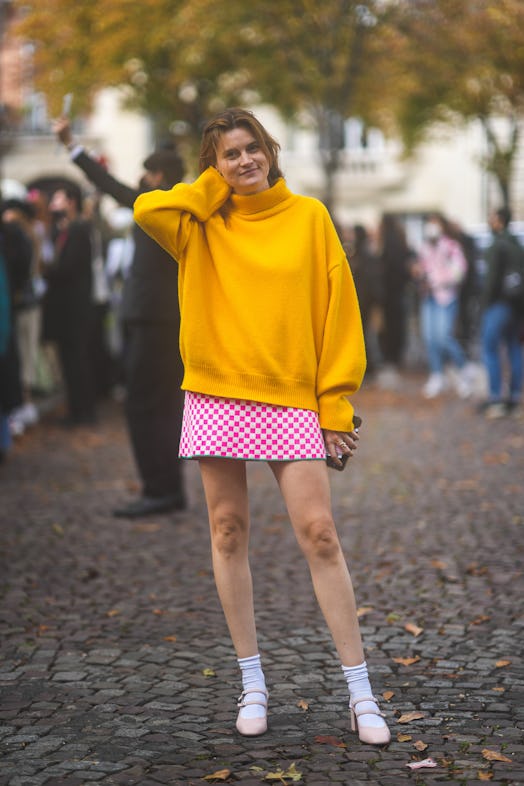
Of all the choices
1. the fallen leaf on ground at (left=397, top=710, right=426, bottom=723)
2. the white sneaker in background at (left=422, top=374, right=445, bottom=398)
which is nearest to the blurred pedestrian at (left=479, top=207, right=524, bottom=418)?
the white sneaker in background at (left=422, top=374, right=445, bottom=398)

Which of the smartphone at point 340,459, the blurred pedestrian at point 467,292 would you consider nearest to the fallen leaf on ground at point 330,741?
the smartphone at point 340,459

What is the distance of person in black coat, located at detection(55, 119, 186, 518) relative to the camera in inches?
323

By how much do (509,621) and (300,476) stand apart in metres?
1.80

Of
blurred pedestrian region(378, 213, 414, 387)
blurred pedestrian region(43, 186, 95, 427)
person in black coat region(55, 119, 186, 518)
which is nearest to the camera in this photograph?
person in black coat region(55, 119, 186, 518)

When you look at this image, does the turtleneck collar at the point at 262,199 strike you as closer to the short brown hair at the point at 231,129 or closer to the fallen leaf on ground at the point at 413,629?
the short brown hair at the point at 231,129

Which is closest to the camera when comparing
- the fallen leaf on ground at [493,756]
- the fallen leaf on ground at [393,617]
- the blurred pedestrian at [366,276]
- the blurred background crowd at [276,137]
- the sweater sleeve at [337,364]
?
the fallen leaf on ground at [493,756]

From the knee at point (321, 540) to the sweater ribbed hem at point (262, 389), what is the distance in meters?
0.34

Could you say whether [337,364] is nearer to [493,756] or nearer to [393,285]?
[493,756]

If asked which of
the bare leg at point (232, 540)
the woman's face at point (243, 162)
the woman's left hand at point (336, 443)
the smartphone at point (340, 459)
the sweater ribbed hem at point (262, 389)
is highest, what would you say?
the woman's face at point (243, 162)

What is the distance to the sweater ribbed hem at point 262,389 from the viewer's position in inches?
166

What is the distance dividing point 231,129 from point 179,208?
310 millimetres

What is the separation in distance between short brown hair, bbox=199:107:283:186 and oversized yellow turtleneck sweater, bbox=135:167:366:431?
8 cm

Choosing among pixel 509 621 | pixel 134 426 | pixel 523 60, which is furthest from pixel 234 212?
pixel 523 60

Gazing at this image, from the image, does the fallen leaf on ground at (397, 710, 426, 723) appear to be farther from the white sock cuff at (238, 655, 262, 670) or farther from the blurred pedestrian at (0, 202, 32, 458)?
the blurred pedestrian at (0, 202, 32, 458)
